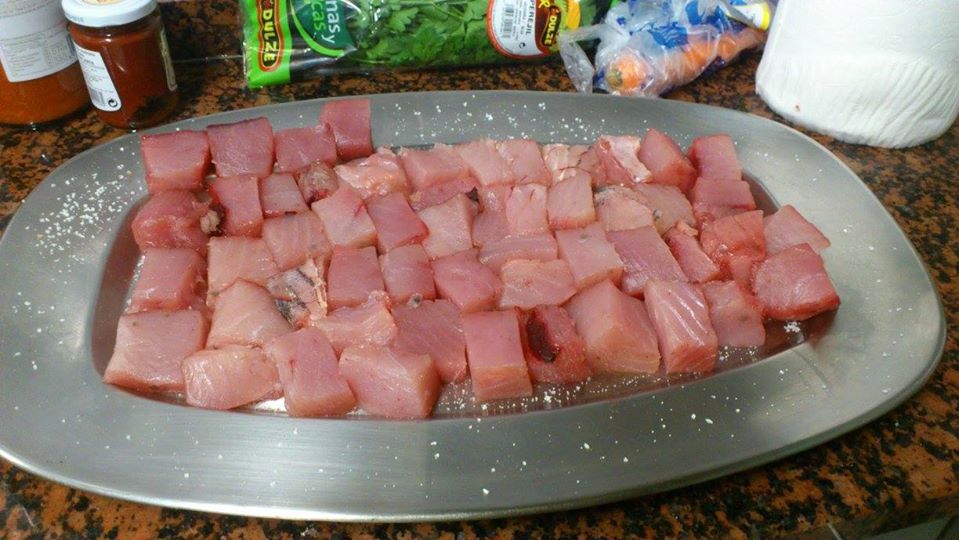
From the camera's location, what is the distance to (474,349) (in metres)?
1.07

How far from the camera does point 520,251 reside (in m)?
1.25

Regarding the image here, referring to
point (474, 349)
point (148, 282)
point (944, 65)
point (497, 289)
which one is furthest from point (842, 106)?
point (148, 282)

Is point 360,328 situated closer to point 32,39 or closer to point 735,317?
point 735,317

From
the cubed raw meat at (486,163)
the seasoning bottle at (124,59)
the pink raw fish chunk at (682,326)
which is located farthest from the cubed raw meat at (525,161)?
the seasoning bottle at (124,59)

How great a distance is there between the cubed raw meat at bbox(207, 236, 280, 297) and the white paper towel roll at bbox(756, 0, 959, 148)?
3.87ft

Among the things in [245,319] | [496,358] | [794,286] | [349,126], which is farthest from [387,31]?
[794,286]

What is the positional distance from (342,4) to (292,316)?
81cm

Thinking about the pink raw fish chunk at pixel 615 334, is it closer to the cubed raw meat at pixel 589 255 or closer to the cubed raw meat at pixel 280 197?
the cubed raw meat at pixel 589 255

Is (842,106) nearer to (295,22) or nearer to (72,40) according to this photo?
(295,22)

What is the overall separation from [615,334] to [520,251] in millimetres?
244

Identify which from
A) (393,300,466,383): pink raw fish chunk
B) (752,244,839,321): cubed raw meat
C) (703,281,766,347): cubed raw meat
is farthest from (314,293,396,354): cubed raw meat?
(752,244,839,321): cubed raw meat

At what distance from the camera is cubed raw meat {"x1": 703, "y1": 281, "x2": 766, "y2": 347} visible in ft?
3.84

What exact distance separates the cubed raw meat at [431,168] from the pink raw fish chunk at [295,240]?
0.70 ft

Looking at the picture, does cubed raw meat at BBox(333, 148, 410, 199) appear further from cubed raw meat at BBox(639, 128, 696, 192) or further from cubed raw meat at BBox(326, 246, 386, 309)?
cubed raw meat at BBox(639, 128, 696, 192)
